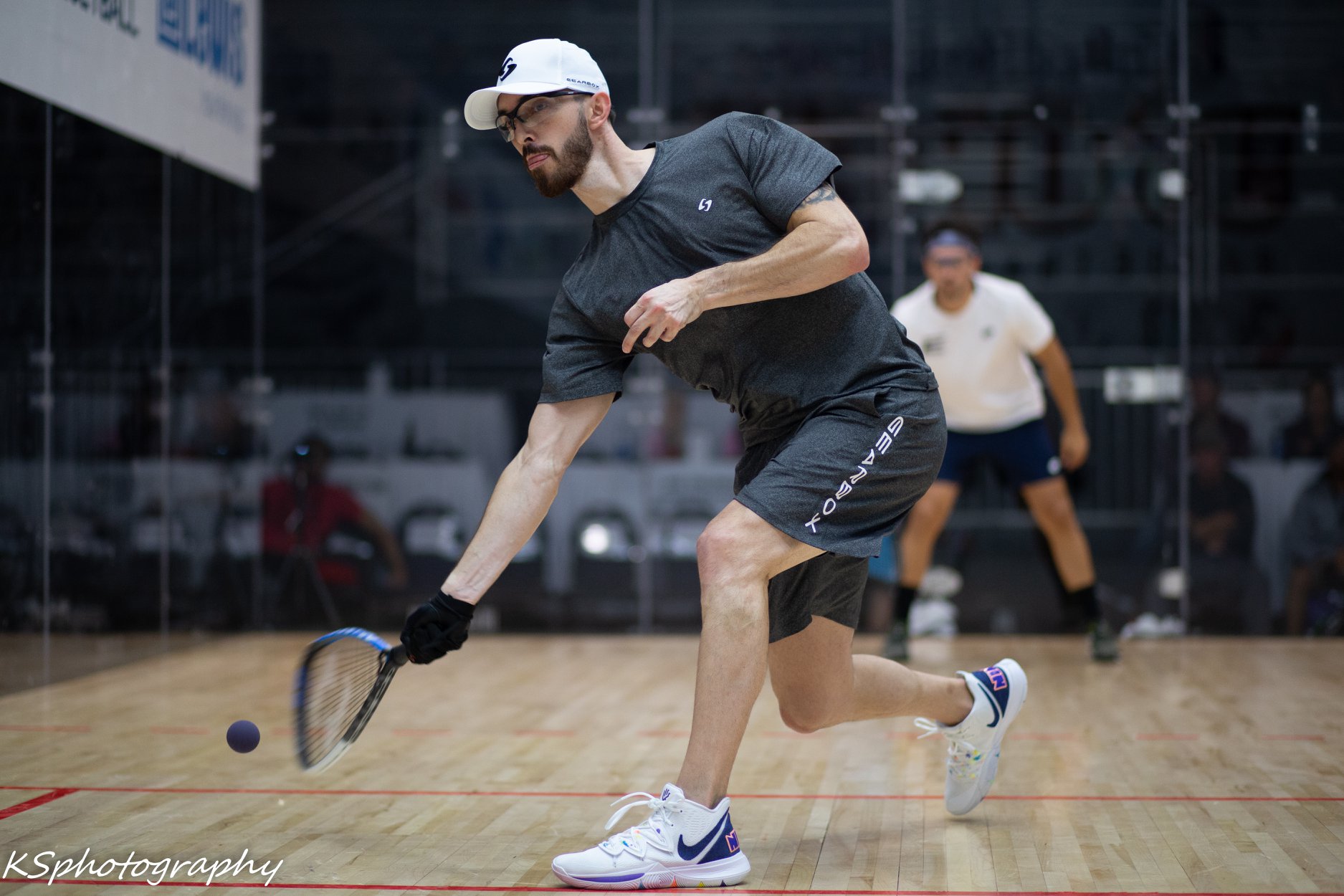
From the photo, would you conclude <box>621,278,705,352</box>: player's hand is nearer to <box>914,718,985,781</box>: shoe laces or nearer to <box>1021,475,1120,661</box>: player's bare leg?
<box>914,718,985,781</box>: shoe laces

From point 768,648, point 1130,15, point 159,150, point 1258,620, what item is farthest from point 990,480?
point 768,648

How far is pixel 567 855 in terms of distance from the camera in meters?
1.91

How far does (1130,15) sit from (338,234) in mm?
2848

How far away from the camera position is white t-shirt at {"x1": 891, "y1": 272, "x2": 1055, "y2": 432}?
431 centimetres

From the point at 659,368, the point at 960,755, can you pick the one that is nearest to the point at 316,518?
the point at 659,368

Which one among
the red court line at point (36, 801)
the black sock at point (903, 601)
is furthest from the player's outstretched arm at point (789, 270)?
the black sock at point (903, 601)

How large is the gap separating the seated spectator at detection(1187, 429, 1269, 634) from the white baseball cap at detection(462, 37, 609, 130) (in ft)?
12.1

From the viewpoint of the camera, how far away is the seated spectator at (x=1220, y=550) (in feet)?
16.9

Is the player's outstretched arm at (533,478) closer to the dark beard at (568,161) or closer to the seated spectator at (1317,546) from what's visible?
the dark beard at (568,161)

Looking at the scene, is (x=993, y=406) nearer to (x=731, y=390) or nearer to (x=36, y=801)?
(x=731, y=390)

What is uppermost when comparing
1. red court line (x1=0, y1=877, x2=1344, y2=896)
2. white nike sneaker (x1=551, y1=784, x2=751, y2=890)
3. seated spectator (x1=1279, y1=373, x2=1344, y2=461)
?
seated spectator (x1=1279, y1=373, x2=1344, y2=461)

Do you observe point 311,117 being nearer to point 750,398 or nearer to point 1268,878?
point 750,398

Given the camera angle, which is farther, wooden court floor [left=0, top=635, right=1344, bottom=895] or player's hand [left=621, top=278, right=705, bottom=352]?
wooden court floor [left=0, top=635, right=1344, bottom=895]

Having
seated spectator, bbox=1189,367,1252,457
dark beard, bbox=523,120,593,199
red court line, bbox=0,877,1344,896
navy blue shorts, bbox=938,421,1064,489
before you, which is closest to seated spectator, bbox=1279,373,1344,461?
seated spectator, bbox=1189,367,1252,457
